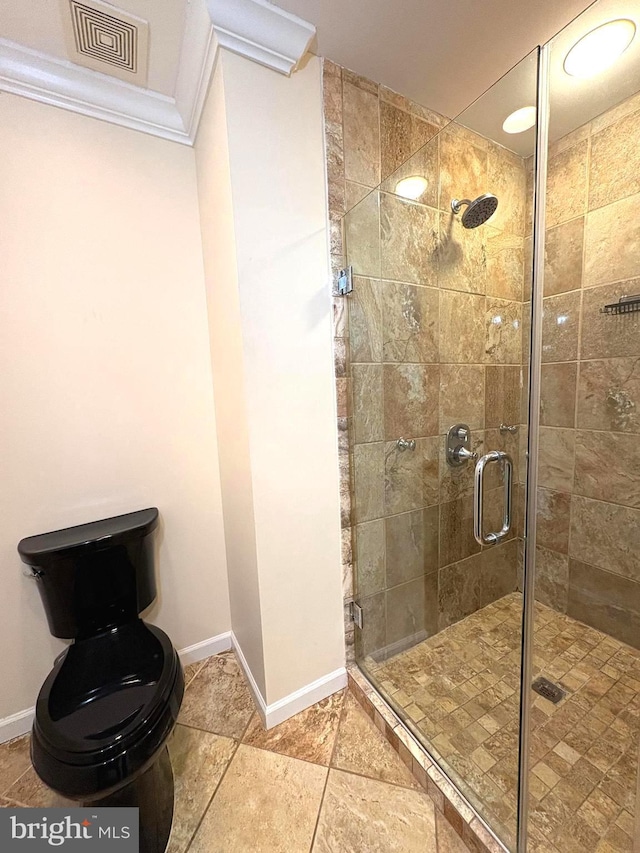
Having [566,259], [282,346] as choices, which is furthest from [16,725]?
[566,259]

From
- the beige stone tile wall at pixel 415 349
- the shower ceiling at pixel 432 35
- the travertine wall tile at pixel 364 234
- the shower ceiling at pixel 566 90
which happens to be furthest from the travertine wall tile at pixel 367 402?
the shower ceiling at pixel 432 35

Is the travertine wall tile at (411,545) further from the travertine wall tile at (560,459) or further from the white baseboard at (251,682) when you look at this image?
the white baseboard at (251,682)

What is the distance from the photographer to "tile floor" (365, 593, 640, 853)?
910 millimetres

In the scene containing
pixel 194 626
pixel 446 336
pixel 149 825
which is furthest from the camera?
pixel 194 626

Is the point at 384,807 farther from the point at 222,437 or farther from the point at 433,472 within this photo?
the point at 222,437

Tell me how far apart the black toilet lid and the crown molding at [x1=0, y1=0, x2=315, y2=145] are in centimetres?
189

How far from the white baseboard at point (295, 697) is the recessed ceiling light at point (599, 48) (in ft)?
7.46

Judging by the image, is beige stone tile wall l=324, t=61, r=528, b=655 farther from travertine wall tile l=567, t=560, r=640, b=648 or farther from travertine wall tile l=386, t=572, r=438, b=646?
travertine wall tile l=567, t=560, r=640, b=648

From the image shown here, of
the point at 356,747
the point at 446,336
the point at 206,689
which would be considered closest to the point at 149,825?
the point at 206,689

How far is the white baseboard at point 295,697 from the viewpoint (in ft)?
4.08

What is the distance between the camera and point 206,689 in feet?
4.67

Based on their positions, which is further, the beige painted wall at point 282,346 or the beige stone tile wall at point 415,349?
the beige stone tile wall at point 415,349

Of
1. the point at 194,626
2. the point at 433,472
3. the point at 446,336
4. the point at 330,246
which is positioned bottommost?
the point at 194,626

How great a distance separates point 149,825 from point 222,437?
3.89ft
